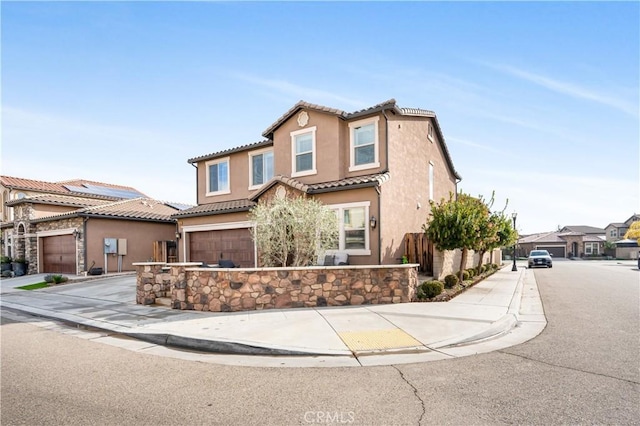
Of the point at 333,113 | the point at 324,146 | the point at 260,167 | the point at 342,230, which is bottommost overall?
the point at 342,230

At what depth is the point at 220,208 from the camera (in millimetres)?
18312

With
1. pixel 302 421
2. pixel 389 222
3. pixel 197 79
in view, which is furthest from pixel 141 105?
pixel 302 421

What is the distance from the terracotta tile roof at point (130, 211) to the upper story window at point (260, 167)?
6.45m

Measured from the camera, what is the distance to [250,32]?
39.4 feet

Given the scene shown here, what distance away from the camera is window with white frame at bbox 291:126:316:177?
16.0 m

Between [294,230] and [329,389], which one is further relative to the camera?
[294,230]

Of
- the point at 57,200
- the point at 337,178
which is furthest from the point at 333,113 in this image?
the point at 57,200

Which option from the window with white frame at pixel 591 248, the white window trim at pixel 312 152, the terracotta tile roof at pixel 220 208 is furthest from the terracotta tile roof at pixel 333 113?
the window with white frame at pixel 591 248

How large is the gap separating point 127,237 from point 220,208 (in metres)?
8.01

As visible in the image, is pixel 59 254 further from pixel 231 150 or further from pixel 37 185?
pixel 231 150

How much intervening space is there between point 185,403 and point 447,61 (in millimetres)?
12942

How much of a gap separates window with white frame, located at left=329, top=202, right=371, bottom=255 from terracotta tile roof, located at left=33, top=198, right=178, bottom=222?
12.2m

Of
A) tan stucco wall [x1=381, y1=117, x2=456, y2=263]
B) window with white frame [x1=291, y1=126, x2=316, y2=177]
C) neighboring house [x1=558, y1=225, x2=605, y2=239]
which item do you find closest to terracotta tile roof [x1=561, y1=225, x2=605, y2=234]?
neighboring house [x1=558, y1=225, x2=605, y2=239]

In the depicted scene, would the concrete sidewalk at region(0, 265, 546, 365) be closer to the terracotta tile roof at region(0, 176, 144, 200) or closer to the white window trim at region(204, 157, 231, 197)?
the white window trim at region(204, 157, 231, 197)
